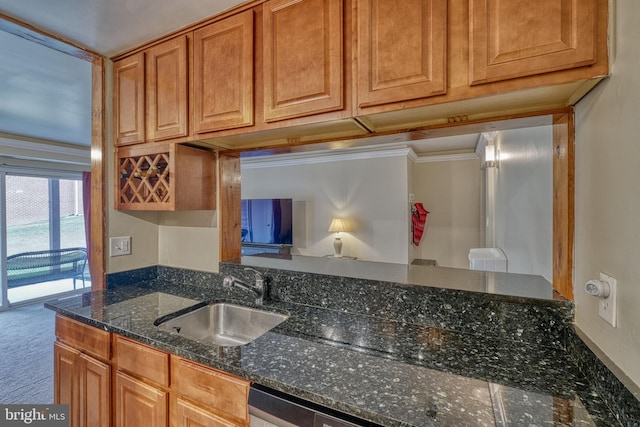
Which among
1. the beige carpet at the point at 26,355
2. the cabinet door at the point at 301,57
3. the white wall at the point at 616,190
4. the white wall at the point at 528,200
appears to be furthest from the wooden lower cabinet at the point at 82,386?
the white wall at the point at 528,200

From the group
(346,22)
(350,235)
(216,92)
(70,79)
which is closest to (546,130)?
(346,22)

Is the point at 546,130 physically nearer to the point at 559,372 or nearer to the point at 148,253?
the point at 559,372

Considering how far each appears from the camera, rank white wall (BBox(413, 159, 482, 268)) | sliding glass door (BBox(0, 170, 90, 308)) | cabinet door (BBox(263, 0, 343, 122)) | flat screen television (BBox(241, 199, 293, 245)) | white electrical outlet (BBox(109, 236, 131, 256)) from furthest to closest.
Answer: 1. white wall (BBox(413, 159, 482, 268))
2. flat screen television (BBox(241, 199, 293, 245))
3. sliding glass door (BBox(0, 170, 90, 308))
4. white electrical outlet (BBox(109, 236, 131, 256))
5. cabinet door (BBox(263, 0, 343, 122))

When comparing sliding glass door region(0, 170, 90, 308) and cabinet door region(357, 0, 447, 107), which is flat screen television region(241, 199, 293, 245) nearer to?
sliding glass door region(0, 170, 90, 308)

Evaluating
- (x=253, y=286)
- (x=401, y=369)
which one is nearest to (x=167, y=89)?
(x=253, y=286)

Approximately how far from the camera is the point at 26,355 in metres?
2.94

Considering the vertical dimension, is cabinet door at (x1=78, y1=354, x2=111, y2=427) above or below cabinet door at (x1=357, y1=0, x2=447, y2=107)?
below

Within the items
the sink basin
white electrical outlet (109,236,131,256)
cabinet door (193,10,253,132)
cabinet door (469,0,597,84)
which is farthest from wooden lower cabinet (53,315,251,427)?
cabinet door (469,0,597,84)

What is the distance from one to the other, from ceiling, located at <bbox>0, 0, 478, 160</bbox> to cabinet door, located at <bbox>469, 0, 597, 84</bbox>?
1013mm

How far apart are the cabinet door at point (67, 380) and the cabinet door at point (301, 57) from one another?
1.53 metres

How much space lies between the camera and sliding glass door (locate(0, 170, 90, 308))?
4.36 m

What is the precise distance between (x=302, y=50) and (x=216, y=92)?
478 mm

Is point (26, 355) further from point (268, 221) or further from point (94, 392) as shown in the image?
point (268, 221)

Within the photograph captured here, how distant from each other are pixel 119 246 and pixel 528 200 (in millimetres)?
2481
